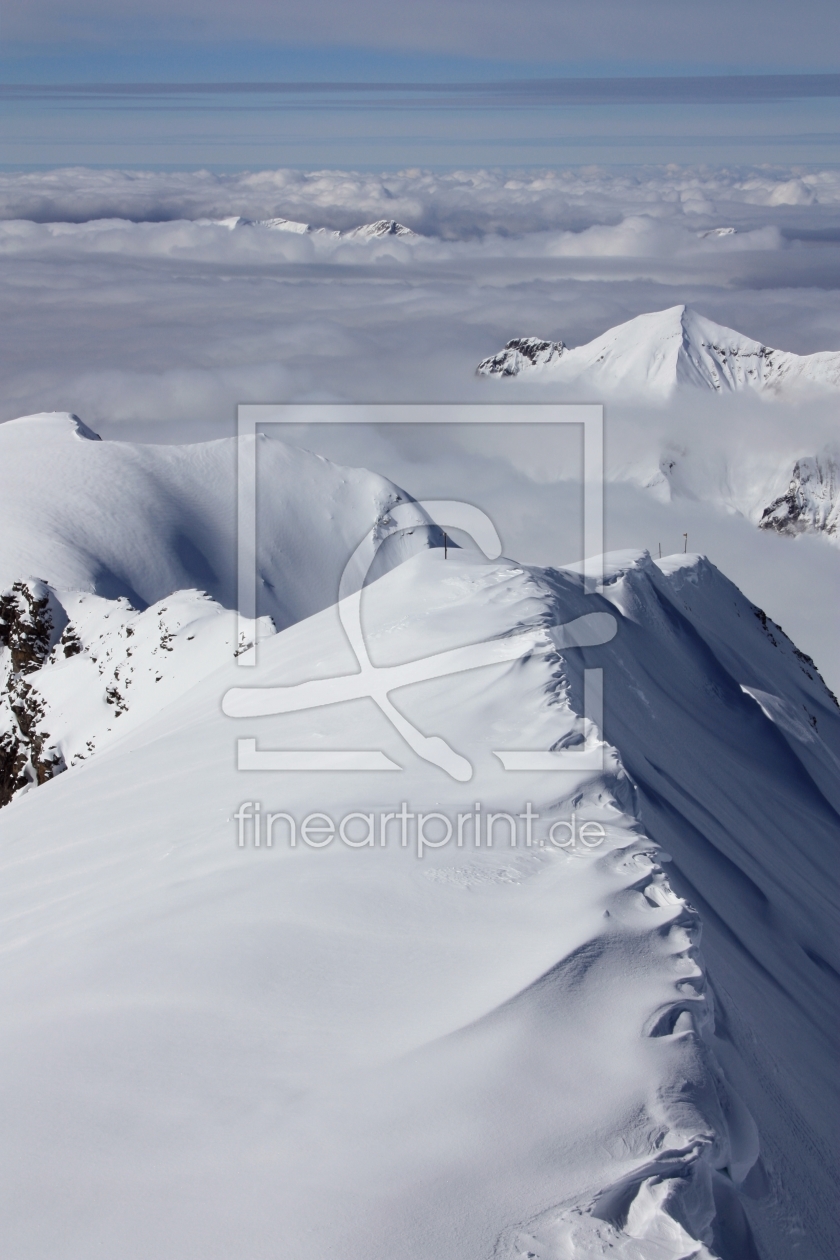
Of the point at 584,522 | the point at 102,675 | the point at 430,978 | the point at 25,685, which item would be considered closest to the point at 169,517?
the point at 25,685

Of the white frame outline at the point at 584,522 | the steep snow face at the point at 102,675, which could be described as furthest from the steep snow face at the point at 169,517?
the white frame outline at the point at 584,522

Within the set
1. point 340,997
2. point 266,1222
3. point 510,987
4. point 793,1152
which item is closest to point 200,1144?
point 266,1222

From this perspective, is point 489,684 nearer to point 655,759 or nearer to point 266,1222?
point 655,759

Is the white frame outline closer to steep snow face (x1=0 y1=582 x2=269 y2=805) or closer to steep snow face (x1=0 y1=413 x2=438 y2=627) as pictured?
steep snow face (x1=0 y1=582 x2=269 y2=805)

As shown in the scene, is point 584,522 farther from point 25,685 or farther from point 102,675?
point 25,685

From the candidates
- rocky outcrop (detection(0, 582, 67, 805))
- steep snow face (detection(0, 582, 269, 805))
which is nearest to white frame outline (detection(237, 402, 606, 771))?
steep snow face (detection(0, 582, 269, 805))
